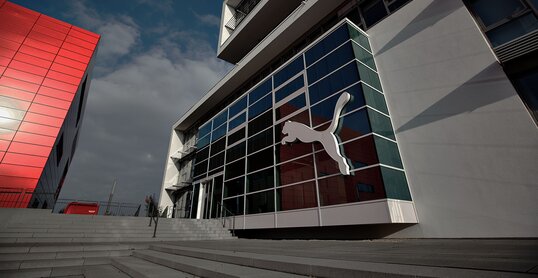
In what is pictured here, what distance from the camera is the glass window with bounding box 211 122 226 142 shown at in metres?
22.2

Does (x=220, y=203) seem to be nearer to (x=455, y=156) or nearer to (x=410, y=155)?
(x=410, y=155)

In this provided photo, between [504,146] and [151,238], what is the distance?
15735 millimetres

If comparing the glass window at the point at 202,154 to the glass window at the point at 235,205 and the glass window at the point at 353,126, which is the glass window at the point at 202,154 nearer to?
the glass window at the point at 235,205

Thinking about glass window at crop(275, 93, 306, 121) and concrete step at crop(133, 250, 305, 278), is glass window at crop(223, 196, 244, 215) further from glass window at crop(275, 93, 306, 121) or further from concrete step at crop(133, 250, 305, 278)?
concrete step at crop(133, 250, 305, 278)

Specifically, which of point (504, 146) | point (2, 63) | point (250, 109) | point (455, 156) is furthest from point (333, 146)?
point (2, 63)

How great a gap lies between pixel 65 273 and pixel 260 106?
14.3 m

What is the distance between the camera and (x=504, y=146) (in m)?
7.91

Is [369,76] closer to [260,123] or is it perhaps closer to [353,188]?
[353,188]

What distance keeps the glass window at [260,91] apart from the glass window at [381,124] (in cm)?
884

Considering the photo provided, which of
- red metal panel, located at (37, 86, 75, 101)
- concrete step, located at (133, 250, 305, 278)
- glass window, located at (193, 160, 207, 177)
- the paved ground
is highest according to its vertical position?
red metal panel, located at (37, 86, 75, 101)

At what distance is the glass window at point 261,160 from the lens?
49.9 ft

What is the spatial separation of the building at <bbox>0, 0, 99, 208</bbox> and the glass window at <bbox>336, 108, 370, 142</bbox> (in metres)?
18.7

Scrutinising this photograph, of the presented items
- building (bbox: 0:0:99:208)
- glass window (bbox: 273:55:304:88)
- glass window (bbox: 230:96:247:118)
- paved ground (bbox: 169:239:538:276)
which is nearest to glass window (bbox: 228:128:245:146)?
glass window (bbox: 230:96:247:118)

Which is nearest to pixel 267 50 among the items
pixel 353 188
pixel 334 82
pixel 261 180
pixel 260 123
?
pixel 260 123
